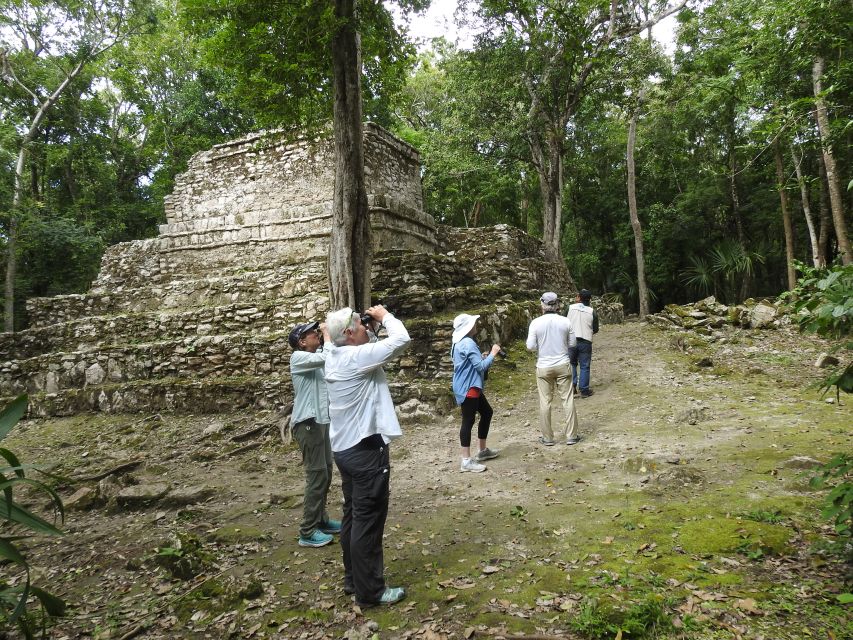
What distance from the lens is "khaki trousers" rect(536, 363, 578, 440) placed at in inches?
240

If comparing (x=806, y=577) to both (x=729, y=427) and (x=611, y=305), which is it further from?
(x=611, y=305)

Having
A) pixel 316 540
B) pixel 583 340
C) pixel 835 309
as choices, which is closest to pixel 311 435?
pixel 316 540

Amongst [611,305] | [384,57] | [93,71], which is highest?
[93,71]

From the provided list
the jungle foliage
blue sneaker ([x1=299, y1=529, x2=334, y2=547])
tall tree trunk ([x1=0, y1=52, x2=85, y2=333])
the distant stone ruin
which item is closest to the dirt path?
blue sneaker ([x1=299, y1=529, x2=334, y2=547])

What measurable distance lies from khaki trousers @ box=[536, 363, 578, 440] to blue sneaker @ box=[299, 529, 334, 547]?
3.15 meters

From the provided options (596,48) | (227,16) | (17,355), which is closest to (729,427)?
(227,16)

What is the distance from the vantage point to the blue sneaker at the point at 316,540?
4.18m

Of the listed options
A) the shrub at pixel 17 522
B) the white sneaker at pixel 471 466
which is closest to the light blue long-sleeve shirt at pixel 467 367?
the white sneaker at pixel 471 466

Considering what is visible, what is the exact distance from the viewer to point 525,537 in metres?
3.91

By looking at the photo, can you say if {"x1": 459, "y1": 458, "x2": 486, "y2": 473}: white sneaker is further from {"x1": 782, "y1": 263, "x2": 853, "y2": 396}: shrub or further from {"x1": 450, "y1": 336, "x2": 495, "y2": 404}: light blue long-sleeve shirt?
{"x1": 782, "y1": 263, "x2": 853, "y2": 396}: shrub

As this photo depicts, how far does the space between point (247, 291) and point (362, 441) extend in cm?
860

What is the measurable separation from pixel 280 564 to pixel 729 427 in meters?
5.37

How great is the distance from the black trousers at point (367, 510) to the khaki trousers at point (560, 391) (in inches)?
134

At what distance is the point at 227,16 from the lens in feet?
26.7
